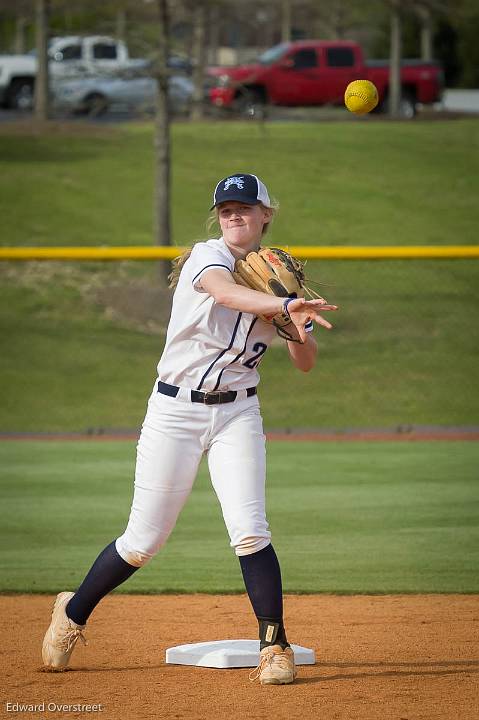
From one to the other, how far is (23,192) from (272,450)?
48.0 ft

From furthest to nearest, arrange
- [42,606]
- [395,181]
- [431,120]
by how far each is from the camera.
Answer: [431,120], [395,181], [42,606]

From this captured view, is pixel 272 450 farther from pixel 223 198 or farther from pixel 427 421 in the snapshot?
pixel 223 198

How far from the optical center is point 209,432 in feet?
15.2

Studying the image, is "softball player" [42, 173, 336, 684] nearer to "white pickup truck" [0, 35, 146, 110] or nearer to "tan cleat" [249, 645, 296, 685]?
"tan cleat" [249, 645, 296, 685]

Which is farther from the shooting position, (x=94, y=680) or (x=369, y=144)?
(x=369, y=144)

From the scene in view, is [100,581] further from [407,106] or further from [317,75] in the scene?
[407,106]

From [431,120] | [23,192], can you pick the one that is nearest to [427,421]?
[23,192]

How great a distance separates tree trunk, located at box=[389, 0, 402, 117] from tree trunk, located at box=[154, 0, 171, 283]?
451 inches

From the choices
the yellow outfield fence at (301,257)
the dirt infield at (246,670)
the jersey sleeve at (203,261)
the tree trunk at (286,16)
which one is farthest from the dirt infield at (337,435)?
the tree trunk at (286,16)

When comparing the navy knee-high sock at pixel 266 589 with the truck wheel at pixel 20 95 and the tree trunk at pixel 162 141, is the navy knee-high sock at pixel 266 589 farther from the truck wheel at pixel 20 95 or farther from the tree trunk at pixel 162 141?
the truck wheel at pixel 20 95

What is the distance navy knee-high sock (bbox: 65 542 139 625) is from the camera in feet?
15.7

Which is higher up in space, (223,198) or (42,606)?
(223,198)

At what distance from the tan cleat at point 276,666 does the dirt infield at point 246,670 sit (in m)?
0.04

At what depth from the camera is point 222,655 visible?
4.99m
